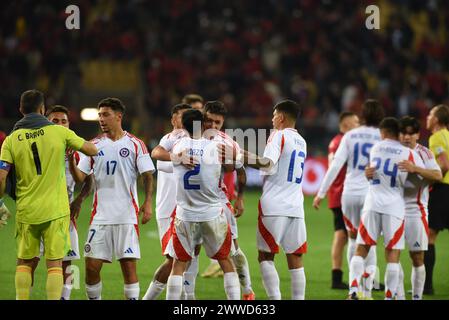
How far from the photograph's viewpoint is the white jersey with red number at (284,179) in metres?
7.97

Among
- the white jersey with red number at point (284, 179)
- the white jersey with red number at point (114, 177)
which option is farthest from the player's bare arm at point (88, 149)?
the white jersey with red number at point (284, 179)

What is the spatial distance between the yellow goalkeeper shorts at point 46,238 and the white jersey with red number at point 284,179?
191 centimetres

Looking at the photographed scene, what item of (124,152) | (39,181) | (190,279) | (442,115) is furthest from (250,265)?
(39,181)

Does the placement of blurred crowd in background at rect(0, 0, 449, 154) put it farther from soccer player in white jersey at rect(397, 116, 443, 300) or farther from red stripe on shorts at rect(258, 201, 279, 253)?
red stripe on shorts at rect(258, 201, 279, 253)

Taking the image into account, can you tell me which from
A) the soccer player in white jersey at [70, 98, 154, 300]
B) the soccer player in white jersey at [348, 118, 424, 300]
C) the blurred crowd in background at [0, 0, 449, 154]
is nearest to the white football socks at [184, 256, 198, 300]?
the soccer player in white jersey at [70, 98, 154, 300]

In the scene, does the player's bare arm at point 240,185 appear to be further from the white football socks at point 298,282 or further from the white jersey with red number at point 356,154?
the white jersey with red number at point 356,154

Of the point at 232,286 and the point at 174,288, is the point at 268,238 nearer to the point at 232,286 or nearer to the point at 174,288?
the point at 232,286

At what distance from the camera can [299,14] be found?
2628cm

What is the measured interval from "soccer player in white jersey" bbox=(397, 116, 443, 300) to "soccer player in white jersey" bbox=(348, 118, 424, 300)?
7.4 inches

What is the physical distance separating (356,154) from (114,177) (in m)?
3.23

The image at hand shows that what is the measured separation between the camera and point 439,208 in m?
9.91

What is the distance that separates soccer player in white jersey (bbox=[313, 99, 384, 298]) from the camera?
9602mm

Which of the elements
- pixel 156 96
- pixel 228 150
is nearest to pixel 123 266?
pixel 228 150
